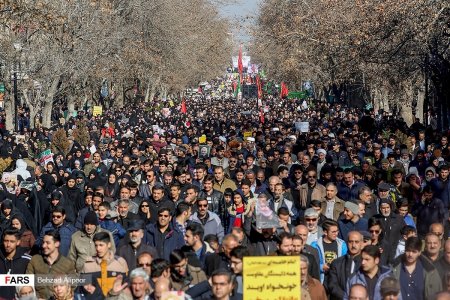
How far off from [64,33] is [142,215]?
29721 millimetres

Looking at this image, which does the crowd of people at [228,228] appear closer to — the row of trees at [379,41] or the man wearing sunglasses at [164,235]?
the man wearing sunglasses at [164,235]

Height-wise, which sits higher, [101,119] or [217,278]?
[101,119]

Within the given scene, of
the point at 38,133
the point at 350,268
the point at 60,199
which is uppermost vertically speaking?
the point at 38,133

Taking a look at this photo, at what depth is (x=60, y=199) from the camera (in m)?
13.1

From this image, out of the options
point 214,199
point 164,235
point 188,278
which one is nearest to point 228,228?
point 214,199

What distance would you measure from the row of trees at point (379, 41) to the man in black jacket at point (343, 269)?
14.8m

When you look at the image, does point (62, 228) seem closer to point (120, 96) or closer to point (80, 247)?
point (80, 247)

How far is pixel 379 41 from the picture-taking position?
2856 cm

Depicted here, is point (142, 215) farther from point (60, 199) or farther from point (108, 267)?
point (108, 267)

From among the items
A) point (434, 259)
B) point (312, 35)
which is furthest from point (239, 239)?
point (312, 35)

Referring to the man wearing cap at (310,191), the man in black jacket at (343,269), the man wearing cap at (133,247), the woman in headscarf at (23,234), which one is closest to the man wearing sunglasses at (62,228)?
the woman in headscarf at (23,234)

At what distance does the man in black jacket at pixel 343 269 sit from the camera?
28.3 ft

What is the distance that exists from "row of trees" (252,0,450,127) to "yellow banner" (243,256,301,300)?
16622mm

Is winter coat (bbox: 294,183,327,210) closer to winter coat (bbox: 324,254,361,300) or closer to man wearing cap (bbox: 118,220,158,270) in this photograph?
man wearing cap (bbox: 118,220,158,270)
